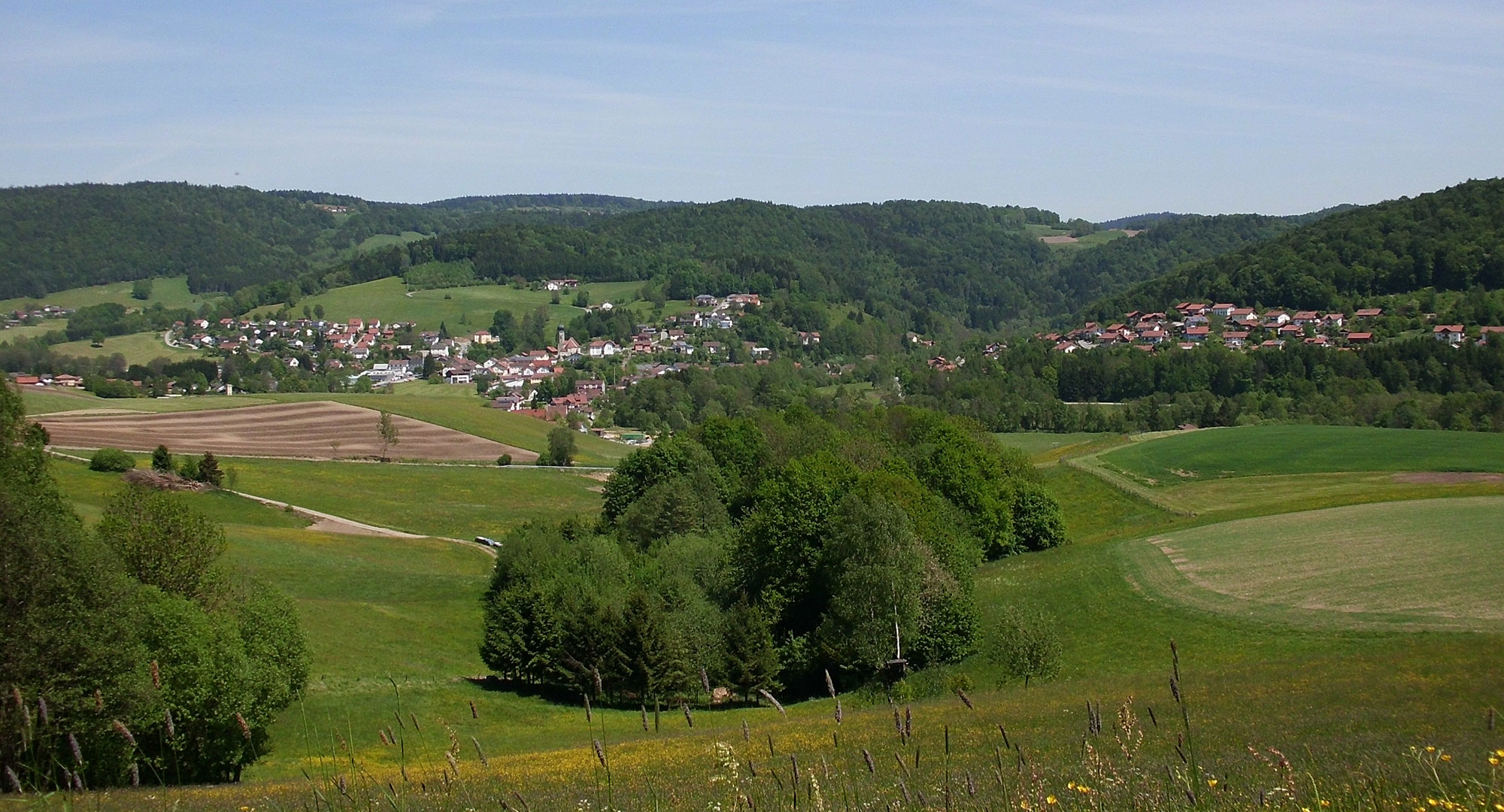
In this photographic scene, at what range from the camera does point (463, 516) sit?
7606 cm

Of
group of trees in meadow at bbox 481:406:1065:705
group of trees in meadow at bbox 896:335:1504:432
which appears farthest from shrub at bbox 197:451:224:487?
group of trees in meadow at bbox 896:335:1504:432

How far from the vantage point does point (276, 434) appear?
98.1 m

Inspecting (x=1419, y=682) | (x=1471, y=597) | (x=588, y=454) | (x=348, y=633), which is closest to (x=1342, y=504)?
(x=1471, y=597)

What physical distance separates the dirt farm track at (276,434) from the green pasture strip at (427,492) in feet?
20.8

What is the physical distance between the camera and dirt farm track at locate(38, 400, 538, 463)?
284 feet

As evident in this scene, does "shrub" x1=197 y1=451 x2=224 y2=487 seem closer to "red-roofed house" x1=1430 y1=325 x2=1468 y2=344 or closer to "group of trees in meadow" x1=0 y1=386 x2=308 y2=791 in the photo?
"group of trees in meadow" x1=0 y1=386 x2=308 y2=791

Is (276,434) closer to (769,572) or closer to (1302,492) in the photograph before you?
(769,572)

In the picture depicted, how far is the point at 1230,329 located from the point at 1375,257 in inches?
846

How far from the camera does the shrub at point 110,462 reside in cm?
7119

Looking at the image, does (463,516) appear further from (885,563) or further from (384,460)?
(885,563)

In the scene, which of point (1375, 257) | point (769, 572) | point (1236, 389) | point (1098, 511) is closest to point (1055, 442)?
point (1236, 389)

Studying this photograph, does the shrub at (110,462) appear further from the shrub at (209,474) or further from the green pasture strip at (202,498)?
the shrub at (209,474)

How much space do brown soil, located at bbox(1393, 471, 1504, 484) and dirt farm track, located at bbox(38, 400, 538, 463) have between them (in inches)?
2676

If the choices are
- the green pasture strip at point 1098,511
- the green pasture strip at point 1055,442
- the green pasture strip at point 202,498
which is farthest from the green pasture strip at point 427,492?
the green pasture strip at point 1055,442
